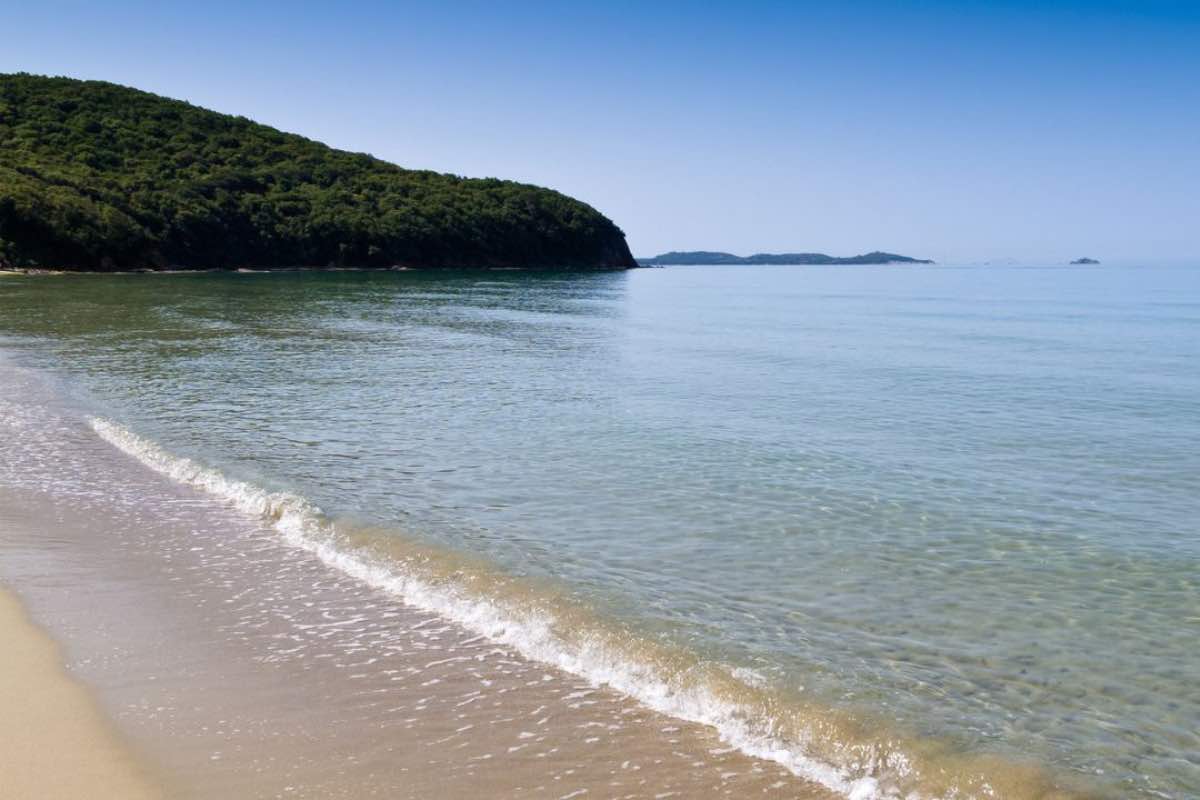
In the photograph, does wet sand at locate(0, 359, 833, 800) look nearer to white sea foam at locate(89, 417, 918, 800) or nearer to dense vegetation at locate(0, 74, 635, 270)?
white sea foam at locate(89, 417, 918, 800)

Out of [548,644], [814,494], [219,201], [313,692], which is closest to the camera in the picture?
[313,692]

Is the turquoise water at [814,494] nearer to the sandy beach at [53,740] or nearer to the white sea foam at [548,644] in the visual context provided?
the white sea foam at [548,644]

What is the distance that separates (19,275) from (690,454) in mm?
85149

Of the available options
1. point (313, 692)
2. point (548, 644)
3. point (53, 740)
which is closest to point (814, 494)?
point (548, 644)

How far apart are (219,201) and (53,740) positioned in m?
123

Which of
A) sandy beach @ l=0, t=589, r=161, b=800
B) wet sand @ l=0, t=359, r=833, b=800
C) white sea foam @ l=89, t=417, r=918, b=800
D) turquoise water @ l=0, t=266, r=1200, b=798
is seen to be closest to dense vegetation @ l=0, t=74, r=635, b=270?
turquoise water @ l=0, t=266, r=1200, b=798

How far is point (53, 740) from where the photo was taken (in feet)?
18.7

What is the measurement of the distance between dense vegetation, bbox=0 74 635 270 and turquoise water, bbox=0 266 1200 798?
6836 centimetres

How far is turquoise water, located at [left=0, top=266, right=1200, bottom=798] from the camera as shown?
6.78 m

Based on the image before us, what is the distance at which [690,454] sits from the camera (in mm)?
15031

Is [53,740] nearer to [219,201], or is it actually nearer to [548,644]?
[548,644]

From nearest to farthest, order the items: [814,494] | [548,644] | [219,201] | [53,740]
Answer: [53,740], [548,644], [814,494], [219,201]

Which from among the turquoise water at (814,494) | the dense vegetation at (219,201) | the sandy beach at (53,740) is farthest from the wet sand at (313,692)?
the dense vegetation at (219,201)

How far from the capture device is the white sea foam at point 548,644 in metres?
5.76
